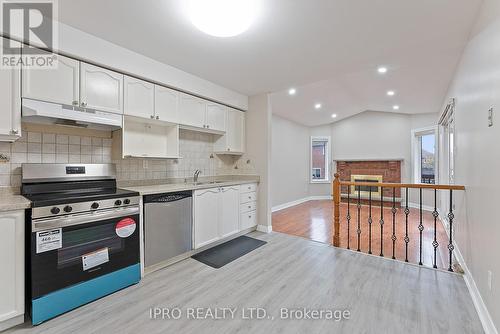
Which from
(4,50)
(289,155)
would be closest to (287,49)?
(4,50)

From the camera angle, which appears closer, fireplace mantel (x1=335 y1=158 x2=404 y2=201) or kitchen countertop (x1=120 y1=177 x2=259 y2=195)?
kitchen countertop (x1=120 y1=177 x2=259 y2=195)

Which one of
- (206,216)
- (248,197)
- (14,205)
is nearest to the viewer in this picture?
(14,205)

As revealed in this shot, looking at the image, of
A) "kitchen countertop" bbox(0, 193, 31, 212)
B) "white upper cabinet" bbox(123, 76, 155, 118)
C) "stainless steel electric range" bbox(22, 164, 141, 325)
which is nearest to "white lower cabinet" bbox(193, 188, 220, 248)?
"stainless steel electric range" bbox(22, 164, 141, 325)

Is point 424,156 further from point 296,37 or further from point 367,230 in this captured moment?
point 296,37

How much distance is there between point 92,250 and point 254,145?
2954mm

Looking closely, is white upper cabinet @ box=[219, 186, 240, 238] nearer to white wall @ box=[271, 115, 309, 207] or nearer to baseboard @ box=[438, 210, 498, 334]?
white wall @ box=[271, 115, 309, 207]

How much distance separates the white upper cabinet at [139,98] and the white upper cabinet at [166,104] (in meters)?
0.07

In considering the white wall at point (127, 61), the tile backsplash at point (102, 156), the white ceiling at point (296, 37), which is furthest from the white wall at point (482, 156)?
the white wall at point (127, 61)

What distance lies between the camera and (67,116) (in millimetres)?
2105

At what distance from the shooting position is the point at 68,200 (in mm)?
1918

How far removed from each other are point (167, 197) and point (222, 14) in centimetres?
200

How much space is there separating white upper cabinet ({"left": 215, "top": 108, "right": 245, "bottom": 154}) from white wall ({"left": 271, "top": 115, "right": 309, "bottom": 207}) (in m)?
2.02

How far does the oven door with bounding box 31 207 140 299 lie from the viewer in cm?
179

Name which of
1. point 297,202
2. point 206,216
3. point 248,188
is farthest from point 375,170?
point 206,216
